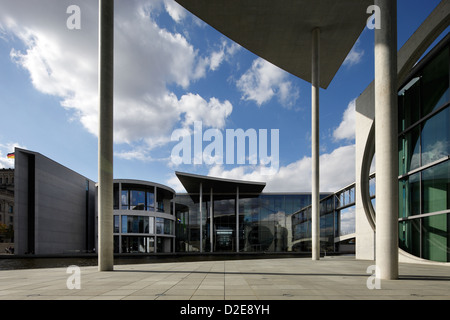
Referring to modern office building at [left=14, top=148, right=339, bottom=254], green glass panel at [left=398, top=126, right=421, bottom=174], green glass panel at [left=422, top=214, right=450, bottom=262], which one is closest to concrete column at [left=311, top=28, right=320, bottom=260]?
green glass panel at [left=398, top=126, right=421, bottom=174]

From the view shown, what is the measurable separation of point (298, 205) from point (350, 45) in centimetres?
2872

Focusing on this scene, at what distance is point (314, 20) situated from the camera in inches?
783

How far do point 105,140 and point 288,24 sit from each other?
15208 millimetres

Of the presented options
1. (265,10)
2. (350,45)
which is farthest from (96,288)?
(350,45)

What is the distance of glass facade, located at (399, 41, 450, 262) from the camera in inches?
577

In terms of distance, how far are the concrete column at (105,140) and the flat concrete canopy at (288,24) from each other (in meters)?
9.12

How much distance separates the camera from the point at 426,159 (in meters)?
16.0

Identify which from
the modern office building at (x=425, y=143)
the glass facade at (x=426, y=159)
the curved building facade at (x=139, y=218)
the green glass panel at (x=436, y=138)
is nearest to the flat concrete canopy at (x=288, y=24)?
the modern office building at (x=425, y=143)

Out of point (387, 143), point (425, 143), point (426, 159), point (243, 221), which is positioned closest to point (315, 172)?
point (426, 159)

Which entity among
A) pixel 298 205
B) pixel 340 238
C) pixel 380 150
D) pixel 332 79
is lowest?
pixel 340 238

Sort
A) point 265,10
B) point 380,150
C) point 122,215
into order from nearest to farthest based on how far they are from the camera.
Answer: point 380,150
point 265,10
point 122,215

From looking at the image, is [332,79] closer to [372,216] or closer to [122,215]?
[372,216]

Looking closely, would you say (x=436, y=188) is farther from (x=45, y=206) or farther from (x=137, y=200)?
(x=45, y=206)

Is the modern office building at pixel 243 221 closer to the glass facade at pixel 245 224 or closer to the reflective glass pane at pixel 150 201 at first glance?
the glass facade at pixel 245 224
